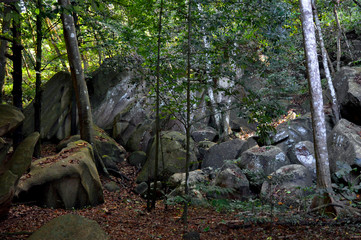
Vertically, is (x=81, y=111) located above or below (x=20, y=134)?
above

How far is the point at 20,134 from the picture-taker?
27.3 ft

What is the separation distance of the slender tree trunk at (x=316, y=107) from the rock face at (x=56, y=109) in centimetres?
1022

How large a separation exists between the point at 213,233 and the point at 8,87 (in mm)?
16747

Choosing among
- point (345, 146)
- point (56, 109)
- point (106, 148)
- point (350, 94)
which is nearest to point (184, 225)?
point (106, 148)

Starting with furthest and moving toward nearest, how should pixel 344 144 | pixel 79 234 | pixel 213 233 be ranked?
pixel 344 144 → pixel 213 233 → pixel 79 234

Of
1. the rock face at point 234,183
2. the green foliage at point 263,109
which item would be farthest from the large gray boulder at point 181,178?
the green foliage at point 263,109

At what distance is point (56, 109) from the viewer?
500 inches

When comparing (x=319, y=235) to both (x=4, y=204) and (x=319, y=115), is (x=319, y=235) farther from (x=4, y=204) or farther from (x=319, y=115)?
(x=4, y=204)

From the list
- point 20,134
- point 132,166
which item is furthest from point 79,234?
point 132,166

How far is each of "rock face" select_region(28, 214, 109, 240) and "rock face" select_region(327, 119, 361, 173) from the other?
833cm

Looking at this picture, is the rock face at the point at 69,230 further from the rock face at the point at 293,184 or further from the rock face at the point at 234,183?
the rock face at the point at 234,183

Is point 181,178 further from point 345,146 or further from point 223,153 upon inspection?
point 345,146

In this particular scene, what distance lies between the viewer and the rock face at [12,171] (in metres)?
4.79

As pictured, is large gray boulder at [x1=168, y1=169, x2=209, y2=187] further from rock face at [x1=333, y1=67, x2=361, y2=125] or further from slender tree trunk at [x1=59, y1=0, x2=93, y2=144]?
rock face at [x1=333, y1=67, x2=361, y2=125]
